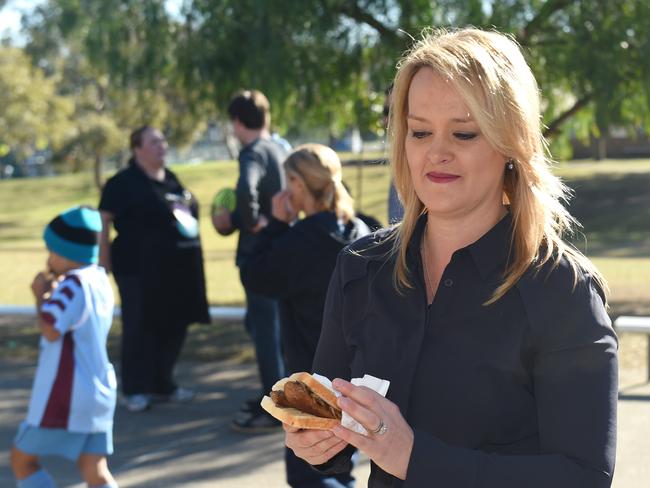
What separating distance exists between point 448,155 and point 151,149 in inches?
233

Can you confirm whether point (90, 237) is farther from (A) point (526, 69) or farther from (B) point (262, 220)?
(A) point (526, 69)

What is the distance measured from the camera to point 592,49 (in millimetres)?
10070

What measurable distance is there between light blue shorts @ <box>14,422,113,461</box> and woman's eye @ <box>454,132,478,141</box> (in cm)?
318

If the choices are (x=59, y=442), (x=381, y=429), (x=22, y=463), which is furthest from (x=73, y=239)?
(x=381, y=429)

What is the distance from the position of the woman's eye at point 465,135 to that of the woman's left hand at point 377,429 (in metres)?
0.55

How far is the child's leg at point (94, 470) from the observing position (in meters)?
4.86

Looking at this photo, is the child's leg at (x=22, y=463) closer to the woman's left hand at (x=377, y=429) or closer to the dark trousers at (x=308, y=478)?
Result: the dark trousers at (x=308, y=478)

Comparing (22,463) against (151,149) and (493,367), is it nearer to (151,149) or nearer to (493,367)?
(493,367)

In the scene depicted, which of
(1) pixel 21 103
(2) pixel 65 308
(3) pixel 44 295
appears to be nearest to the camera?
(2) pixel 65 308

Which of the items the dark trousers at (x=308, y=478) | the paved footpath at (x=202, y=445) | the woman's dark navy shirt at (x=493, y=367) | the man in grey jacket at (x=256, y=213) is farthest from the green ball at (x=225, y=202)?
the woman's dark navy shirt at (x=493, y=367)

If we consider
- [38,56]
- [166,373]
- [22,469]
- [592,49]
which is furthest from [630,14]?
[38,56]

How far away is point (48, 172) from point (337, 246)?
66034mm

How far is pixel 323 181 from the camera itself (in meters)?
4.97

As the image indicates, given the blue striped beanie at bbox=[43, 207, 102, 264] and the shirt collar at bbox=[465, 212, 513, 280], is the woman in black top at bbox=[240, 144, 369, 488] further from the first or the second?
the shirt collar at bbox=[465, 212, 513, 280]
